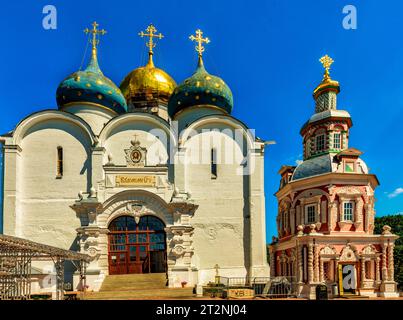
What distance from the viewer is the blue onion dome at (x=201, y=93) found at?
26781 mm

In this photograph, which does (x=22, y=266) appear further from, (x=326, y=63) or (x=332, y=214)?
(x=326, y=63)

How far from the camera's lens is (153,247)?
24.0 metres

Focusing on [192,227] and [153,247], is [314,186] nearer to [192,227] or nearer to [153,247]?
[192,227]

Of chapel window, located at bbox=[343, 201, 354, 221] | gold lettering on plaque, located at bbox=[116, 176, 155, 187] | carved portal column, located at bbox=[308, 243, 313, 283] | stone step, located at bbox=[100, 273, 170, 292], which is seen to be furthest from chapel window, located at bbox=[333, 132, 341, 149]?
stone step, located at bbox=[100, 273, 170, 292]

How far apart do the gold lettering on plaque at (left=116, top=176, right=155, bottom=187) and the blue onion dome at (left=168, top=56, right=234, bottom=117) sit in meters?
4.92

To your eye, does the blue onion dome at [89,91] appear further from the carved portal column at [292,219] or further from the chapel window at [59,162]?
the carved portal column at [292,219]

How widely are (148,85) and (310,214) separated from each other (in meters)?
14.4

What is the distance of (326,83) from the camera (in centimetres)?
2525

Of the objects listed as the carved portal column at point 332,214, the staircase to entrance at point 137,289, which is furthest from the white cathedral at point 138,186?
the carved portal column at point 332,214

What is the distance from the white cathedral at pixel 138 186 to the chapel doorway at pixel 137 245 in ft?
0.16

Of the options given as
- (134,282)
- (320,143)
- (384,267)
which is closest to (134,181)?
(134,282)

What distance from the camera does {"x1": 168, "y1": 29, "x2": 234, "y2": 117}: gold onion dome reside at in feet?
87.9
